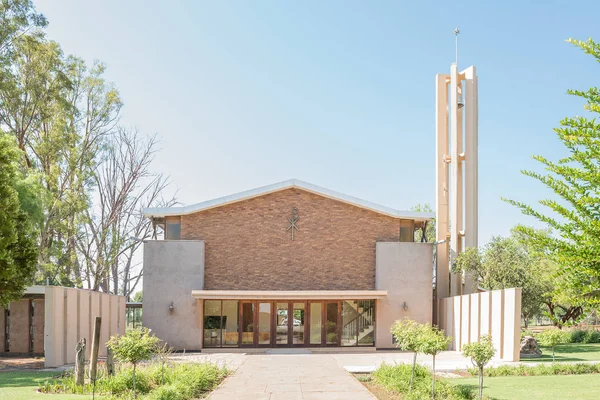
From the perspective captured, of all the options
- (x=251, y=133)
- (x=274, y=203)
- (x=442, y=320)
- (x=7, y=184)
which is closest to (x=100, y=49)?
(x=251, y=133)

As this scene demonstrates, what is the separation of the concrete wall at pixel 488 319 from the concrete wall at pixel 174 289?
1039cm

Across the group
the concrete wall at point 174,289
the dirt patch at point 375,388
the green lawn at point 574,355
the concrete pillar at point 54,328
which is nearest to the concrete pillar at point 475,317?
the green lawn at point 574,355

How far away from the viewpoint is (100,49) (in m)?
33.2

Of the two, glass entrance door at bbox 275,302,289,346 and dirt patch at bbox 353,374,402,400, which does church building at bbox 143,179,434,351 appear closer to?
glass entrance door at bbox 275,302,289,346

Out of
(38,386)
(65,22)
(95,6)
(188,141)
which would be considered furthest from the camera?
(188,141)

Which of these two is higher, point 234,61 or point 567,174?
point 234,61

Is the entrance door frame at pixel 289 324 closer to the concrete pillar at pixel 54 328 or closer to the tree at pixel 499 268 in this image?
the tree at pixel 499 268

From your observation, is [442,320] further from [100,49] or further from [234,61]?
[100,49]

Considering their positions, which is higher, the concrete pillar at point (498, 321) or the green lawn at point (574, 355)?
the concrete pillar at point (498, 321)

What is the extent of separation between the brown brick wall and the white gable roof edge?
12.6 inches

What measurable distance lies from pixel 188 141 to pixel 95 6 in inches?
456

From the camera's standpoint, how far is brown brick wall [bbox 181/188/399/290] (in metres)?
25.9

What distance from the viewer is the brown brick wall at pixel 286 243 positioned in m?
25.9

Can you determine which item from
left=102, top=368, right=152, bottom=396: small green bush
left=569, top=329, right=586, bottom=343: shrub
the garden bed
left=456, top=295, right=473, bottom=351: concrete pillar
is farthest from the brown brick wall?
left=102, top=368, right=152, bottom=396: small green bush
